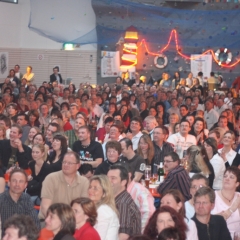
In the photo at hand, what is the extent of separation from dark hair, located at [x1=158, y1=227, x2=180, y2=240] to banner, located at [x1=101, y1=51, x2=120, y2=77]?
23.5 meters

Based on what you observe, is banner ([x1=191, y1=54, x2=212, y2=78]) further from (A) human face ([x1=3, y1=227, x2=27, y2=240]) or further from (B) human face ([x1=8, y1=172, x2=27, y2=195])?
(A) human face ([x1=3, y1=227, x2=27, y2=240])

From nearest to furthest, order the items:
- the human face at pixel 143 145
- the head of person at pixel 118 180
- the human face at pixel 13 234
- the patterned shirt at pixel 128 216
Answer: the human face at pixel 13 234 → the patterned shirt at pixel 128 216 → the head of person at pixel 118 180 → the human face at pixel 143 145

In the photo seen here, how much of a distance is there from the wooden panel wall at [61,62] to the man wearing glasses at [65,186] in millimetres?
21146

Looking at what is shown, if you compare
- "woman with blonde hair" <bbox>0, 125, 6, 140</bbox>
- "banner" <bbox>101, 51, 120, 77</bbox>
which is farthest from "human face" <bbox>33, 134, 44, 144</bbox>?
"banner" <bbox>101, 51, 120, 77</bbox>

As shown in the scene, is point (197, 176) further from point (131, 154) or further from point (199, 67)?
point (199, 67)

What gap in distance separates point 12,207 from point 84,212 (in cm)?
158

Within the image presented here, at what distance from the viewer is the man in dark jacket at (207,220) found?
705cm

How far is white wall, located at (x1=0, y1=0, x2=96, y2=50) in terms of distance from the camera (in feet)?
95.7

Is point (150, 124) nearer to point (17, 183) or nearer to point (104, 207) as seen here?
point (17, 183)

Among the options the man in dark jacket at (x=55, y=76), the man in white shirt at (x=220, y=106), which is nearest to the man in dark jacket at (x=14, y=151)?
the man in white shirt at (x=220, y=106)

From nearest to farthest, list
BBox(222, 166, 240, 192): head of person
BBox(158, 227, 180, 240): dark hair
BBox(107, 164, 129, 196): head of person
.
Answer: BBox(158, 227, 180, 240): dark hair → BBox(107, 164, 129, 196): head of person → BBox(222, 166, 240, 192): head of person

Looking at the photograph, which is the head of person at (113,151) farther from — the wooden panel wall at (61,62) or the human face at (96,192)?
the wooden panel wall at (61,62)

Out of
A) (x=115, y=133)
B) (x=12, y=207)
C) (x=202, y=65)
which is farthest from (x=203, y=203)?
(x=202, y=65)

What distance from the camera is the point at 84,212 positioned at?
20.8 feet
